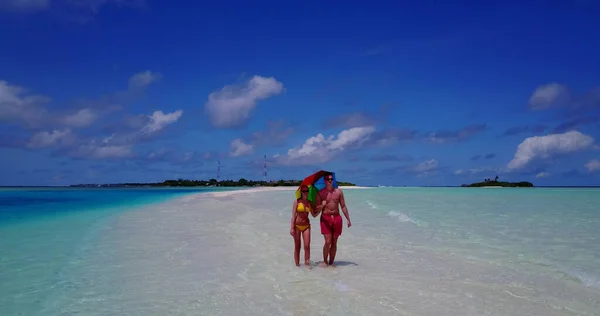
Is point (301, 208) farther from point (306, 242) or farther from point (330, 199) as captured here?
point (306, 242)

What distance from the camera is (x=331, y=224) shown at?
26.3 feet

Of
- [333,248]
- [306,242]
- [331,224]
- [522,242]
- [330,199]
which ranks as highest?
[330,199]

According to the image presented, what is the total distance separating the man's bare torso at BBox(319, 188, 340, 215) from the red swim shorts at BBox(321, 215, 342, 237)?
86mm

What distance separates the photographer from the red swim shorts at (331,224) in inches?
315

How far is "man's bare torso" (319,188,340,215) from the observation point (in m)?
7.93

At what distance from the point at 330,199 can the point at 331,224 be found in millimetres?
442

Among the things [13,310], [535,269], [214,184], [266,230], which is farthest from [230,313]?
[214,184]

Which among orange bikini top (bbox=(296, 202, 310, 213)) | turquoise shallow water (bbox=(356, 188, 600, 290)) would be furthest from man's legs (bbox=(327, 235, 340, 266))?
turquoise shallow water (bbox=(356, 188, 600, 290))

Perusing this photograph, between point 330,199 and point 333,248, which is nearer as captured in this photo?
point 330,199

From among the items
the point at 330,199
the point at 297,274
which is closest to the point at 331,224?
the point at 330,199

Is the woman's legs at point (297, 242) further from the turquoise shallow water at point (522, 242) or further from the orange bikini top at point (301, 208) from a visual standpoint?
the turquoise shallow water at point (522, 242)

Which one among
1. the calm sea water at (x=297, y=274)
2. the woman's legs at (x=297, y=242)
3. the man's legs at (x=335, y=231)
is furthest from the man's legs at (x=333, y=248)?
the woman's legs at (x=297, y=242)

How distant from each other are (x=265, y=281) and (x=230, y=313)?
5.65 feet

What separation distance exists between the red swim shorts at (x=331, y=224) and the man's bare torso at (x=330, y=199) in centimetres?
9
